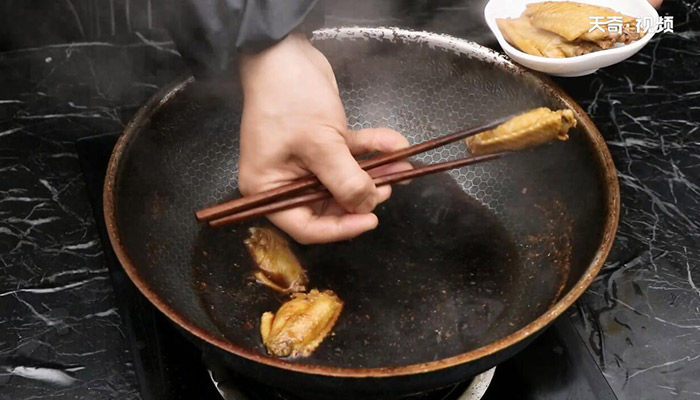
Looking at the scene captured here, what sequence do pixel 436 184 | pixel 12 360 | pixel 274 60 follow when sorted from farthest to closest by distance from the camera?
pixel 436 184 < pixel 12 360 < pixel 274 60

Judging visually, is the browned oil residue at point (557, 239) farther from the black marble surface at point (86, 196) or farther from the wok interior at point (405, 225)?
the black marble surface at point (86, 196)

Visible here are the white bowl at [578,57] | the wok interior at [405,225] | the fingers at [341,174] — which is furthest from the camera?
the white bowl at [578,57]

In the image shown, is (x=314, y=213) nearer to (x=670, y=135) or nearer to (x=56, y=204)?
(x=56, y=204)

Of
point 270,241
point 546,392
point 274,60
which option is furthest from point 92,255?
point 546,392

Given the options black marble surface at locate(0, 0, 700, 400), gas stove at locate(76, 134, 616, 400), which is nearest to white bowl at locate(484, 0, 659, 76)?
black marble surface at locate(0, 0, 700, 400)

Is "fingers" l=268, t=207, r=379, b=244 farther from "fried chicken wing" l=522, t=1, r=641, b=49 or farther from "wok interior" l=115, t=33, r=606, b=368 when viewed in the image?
"fried chicken wing" l=522, t=1, r=641, b=49

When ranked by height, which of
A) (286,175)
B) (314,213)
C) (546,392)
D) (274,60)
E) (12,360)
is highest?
(274,60)

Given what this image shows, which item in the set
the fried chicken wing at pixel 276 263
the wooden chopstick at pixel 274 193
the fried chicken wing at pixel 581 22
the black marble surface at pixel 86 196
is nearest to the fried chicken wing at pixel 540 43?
the fried chicken wing at pixel 581 22
